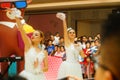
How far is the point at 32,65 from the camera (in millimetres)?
4172

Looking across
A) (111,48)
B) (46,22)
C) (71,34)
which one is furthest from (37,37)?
(46,22)

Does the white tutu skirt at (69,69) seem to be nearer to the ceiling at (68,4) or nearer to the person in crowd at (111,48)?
the person in crowd at (111,48)

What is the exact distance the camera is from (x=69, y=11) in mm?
13438

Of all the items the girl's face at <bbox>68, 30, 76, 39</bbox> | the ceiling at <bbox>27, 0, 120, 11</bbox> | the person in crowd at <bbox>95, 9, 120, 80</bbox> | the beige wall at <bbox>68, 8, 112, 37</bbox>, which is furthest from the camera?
the beige wall at <bbox>68, 8, 112, 37</bbox>

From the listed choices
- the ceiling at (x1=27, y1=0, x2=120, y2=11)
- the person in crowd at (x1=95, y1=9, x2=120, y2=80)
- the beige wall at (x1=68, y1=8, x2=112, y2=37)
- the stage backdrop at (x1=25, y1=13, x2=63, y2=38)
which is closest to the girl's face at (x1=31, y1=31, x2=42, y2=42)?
the person in crowd at (x1=95, y1=9, x2=120, y2=80)

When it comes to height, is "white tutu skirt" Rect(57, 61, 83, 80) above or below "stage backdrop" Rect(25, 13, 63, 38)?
below

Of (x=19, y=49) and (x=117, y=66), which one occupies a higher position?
(x=117, y=66)

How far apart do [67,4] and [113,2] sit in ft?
5.83

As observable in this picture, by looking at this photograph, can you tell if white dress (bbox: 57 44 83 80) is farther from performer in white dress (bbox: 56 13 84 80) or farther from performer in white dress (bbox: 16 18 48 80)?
performer in white dress (bbox: 16 18 48 80)

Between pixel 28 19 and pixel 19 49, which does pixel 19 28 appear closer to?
pixel 19 49

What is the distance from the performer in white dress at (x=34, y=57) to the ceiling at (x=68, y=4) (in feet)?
27.6

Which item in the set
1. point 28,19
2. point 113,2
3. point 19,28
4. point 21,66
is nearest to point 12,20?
point 19,28

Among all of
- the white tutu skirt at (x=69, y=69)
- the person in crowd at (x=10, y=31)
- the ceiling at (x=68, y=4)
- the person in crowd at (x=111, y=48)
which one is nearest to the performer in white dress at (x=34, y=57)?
the person in crowd at (x=10, y=31)

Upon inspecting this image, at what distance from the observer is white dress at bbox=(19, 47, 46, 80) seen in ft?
13.4
